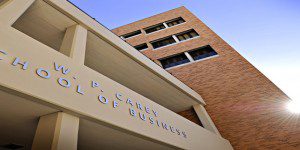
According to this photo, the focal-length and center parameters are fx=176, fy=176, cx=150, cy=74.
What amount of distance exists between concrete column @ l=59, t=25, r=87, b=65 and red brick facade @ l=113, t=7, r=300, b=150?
7.90 metres

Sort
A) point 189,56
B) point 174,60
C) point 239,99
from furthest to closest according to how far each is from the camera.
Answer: point 174,60 → point 189,56 → point 239,99

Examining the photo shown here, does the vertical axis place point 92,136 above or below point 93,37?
below

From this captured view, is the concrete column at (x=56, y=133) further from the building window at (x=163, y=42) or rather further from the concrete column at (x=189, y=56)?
the building window at (x=163, y=42)

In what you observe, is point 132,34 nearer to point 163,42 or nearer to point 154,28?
point 154,28

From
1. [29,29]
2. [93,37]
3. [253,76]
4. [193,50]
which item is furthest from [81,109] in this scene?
[193,50]

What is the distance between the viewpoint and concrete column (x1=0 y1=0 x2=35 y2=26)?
356cm

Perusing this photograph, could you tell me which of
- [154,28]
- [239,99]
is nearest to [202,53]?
[239,99]

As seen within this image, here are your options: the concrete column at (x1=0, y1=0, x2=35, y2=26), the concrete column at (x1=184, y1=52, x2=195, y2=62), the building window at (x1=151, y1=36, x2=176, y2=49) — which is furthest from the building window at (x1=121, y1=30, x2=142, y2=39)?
the concrete column at (x1=0, y1=0, x2=35, y2=26)

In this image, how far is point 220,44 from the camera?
1448 cm

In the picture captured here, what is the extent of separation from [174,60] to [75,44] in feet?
36.4

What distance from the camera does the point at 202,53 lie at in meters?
14.7

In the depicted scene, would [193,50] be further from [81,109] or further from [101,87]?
[81,109]

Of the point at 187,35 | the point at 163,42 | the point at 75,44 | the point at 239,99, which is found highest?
the point at 163,42

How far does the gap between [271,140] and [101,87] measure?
8.61 meters
